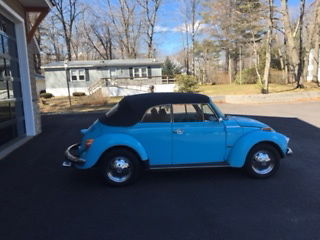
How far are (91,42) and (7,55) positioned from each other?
45.4 metres

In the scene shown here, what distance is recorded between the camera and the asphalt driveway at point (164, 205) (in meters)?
3.46

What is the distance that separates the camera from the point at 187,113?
5.16 metres

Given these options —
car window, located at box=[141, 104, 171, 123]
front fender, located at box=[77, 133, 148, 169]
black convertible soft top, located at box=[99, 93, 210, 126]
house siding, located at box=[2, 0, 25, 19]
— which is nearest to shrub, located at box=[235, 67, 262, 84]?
house siding, located at box=[2, 0, 25, 19]

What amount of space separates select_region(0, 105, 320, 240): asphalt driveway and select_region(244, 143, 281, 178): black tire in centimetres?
16

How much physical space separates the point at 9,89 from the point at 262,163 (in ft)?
24.5

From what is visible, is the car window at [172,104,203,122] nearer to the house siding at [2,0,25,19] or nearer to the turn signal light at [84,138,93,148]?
the turn signal light at [84,138,93,148]

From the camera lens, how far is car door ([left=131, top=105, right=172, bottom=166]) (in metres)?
4.93

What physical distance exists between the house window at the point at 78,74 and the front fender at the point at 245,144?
30694 millimetres

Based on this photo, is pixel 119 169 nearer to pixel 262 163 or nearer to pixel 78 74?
pixel 262 163

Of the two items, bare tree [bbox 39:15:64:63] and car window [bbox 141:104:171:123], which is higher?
bare tree [bbox 39:15:64:63]

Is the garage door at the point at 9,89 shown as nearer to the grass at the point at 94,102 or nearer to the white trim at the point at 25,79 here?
the white trim at the point at 25,79

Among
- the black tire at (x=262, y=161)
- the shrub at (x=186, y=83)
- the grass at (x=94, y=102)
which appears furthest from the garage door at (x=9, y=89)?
the shrub at (x=186, y=83)

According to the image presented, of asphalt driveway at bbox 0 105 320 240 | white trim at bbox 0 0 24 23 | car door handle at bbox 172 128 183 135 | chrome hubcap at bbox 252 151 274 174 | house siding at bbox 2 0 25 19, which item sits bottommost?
asphalt driveway at bbox 0 105 320 240

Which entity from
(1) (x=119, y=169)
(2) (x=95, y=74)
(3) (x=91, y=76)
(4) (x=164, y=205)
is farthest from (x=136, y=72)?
(4) (x=164, y=205)
